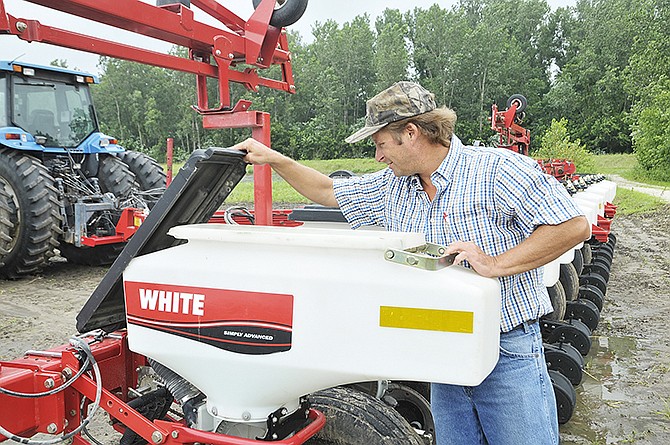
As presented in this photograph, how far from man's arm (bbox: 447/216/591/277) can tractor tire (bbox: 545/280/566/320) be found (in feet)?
8.41

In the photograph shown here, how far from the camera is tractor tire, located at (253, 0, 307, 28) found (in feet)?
10.5

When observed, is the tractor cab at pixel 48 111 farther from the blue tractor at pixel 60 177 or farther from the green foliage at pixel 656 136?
the green foliage at pixel 656 136

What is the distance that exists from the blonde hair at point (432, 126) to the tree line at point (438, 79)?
33472 mm

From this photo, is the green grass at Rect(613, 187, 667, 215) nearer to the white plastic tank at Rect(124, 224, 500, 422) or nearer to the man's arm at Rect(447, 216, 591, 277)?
the man's arm at Rect(447, 216, 591, 277)

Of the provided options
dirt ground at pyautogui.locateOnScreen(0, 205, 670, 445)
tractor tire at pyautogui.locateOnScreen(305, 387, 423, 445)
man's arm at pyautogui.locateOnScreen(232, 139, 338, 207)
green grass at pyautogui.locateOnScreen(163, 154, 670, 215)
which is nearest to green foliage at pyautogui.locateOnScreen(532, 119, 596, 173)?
green grass at pyautogui.locateOnScreen(163, 154, 670, 215)

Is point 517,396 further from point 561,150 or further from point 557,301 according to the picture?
point 561,150

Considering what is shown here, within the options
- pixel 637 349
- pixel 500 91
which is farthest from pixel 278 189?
pixel 500 91

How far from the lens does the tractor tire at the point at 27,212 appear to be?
640cm

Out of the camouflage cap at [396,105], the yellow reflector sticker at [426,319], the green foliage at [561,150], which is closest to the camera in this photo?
the yellow reflector sticker at [426,319]

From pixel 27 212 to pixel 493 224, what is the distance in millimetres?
5845

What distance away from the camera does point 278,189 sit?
18.7 metres

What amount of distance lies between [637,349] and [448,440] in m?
3.45

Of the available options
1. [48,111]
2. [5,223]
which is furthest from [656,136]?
[5,223]

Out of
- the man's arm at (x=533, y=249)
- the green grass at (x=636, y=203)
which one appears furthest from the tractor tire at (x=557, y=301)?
the green grass at (x=636, y=203)
